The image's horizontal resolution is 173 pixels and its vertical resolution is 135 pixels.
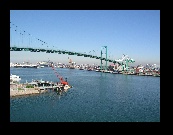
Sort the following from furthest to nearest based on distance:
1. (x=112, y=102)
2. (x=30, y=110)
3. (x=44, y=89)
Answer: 1. (x=44, y=89)
2. (x=112, y=102)
3. (x=30, y=110)

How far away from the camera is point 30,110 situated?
640 cm
